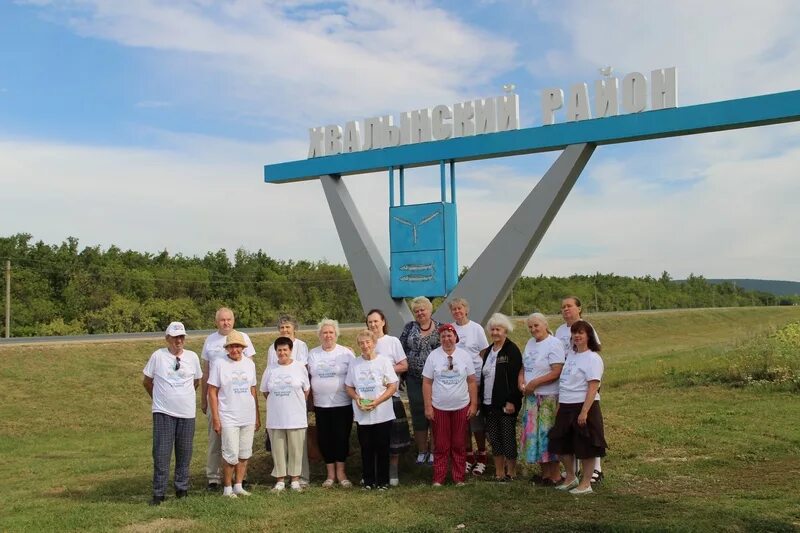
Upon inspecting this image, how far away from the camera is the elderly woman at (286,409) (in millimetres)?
7301

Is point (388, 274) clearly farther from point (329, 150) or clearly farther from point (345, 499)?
point (345, 499)

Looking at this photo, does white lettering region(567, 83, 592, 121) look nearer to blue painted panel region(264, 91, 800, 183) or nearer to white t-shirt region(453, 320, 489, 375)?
blue painted panel region(264, 91, 800, 183)

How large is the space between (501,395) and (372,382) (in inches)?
44.5

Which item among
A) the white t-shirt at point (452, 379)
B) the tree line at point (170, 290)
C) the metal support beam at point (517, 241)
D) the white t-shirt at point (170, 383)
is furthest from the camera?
the tree line at point (170, 290)

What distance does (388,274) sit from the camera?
12.3 meters

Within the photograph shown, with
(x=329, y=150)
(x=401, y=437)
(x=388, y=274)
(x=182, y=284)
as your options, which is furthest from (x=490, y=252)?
(x=182, y=284)

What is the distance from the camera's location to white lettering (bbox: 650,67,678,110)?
1017 cm

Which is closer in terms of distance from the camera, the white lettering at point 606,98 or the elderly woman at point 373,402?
the elderly woman at point 373,402

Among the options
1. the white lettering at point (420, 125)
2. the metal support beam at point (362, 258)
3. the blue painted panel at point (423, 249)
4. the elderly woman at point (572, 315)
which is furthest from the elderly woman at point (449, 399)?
the white lettering at point (420, 125)

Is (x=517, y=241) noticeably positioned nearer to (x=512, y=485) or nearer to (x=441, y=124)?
(x=441, y=124)

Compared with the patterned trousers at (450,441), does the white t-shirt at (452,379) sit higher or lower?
higher

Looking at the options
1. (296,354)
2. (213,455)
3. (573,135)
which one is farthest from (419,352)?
(573,135)

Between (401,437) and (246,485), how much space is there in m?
1.48

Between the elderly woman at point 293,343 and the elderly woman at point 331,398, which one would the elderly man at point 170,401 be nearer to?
the elderly woman at point 293,343
